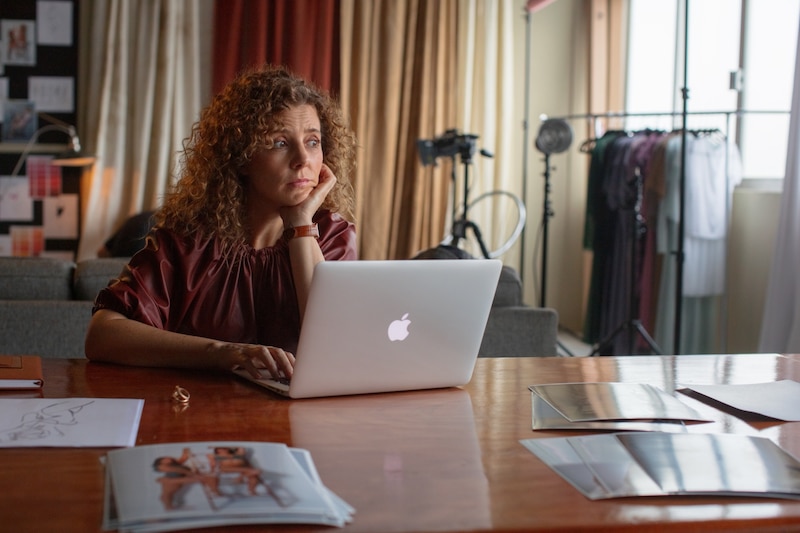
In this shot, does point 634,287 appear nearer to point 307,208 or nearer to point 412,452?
point 307,208

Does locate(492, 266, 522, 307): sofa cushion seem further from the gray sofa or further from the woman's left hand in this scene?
the woman's left hand

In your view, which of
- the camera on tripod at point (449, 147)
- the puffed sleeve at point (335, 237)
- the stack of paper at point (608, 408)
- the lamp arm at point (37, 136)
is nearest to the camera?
the stack of paper at point (608, 408)

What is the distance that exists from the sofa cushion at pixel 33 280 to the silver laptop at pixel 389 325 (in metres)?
1.55

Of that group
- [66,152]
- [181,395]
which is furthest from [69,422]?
[66,152]

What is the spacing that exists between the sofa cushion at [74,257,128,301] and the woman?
83 cm

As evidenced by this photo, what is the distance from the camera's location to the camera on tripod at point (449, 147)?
187 inches

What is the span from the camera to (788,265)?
3672 mm

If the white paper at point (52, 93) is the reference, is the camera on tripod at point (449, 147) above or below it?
below

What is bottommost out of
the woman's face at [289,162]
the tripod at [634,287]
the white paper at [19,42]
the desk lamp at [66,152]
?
the tripod at [634,287]

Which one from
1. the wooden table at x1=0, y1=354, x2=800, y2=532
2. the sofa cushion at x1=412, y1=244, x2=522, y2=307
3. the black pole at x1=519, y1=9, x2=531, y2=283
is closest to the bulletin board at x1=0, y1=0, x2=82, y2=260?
the black pole at x1=519, y1=9, x2=531, y2=283

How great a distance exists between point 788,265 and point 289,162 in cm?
251

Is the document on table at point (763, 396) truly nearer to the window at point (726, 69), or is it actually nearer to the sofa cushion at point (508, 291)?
the sofa cushion at point (508, 291)

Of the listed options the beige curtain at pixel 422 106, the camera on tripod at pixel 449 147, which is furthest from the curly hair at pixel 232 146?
the beige curtain at pixel 422 106

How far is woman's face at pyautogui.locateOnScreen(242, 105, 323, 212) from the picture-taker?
1872mm
